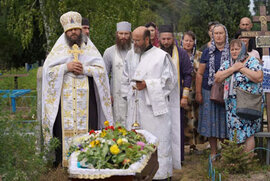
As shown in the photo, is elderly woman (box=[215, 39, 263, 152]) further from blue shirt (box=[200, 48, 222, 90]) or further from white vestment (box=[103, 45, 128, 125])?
white vestment (box=[103, 45, 128, 125])

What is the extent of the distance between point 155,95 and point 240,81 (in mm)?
1305

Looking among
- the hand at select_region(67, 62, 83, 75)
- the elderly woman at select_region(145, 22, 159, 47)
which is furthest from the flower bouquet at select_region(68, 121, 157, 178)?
the elderly woman at select_region(145, 22, 159, 47)

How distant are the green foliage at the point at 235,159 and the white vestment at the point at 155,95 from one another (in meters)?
0.74

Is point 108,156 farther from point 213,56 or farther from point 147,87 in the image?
point 213,56

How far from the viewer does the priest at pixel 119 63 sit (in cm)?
757

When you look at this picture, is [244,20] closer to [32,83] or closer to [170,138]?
[170,138]

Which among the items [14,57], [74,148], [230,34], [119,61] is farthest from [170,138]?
[14,57]

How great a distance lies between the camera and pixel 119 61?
761 cm

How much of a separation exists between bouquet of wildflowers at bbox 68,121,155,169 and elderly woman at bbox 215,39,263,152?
2.78 meters

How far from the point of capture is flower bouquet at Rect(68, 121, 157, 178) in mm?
3734

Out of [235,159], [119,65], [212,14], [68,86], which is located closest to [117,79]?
[119,65]

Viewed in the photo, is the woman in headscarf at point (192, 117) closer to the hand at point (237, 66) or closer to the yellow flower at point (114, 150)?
the hand at point (237, 66)

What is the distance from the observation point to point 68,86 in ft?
21.3

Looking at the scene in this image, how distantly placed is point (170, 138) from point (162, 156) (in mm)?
317
